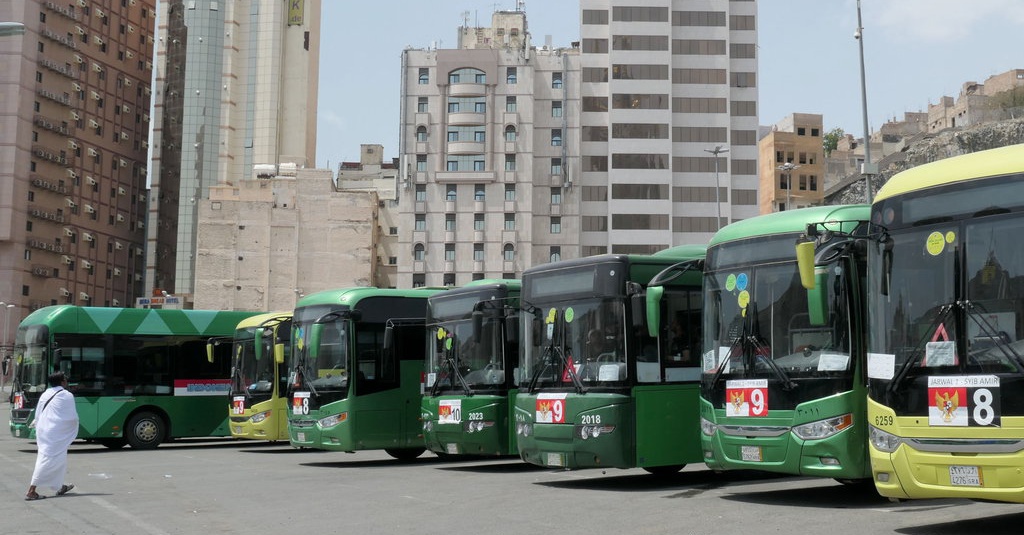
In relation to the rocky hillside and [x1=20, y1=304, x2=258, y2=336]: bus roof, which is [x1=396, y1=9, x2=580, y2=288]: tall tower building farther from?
[x1=20, y1=304, x2=258, y2=336]: bus roof

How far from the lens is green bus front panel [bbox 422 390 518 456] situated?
1875 centimetres

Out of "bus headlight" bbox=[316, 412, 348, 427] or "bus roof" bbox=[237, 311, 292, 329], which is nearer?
"bus headlight" bbox=[316, 412, 348, 427]

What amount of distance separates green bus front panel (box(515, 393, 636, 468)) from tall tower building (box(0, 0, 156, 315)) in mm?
82460

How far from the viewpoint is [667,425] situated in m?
15.6

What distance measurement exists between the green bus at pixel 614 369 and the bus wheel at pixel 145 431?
1435 cm

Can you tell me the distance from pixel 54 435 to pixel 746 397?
29.3 ft

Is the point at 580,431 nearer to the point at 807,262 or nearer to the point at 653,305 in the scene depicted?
the point at 653,305

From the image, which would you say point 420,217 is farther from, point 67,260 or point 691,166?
point 67,260

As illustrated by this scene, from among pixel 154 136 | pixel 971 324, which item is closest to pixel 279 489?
pixel 971 324

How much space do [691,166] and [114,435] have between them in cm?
6799

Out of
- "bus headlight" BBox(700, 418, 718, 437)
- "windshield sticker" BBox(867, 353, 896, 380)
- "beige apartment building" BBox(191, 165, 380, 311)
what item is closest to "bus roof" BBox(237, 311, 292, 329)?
"bus headlight" BBox(700, 418, 718, 437)

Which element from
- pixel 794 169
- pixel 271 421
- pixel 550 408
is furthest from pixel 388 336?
pixel 794 169

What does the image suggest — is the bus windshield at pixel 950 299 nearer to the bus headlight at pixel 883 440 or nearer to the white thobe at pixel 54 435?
A: the bus headlight at pixel 883 440

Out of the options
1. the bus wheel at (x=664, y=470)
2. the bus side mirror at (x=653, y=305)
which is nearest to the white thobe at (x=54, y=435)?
the bus side mirror at (x=653, y=305)
